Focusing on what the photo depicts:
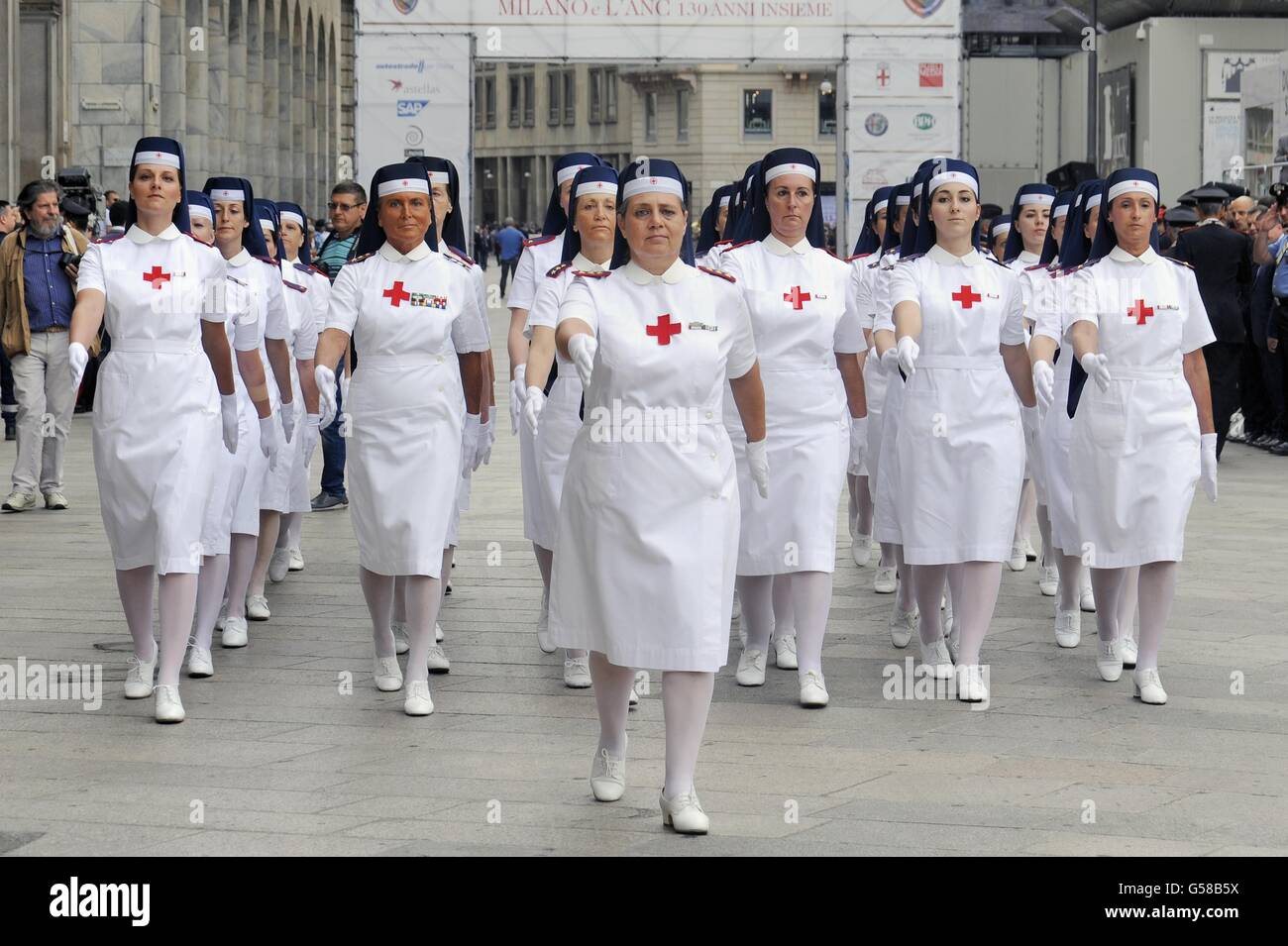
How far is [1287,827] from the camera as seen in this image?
6.24 m

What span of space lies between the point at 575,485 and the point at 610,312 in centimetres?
53

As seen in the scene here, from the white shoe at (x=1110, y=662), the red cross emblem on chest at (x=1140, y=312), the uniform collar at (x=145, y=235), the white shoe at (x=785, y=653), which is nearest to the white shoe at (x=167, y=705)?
the uniform collar at (x=145, y=235)

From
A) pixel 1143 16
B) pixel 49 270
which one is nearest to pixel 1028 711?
pixel 49 270

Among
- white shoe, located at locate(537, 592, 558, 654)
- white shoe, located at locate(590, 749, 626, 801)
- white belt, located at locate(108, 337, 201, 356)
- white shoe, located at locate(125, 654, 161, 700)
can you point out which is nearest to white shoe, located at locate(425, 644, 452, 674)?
white shoe, located at locate(537, 592, 558, 654)

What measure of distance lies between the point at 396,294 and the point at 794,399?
5.22 feet

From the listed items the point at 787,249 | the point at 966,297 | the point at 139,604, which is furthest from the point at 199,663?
the point at 966,297

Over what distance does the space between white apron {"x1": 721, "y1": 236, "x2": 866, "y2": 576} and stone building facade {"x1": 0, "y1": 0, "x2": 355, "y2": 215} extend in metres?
20.2

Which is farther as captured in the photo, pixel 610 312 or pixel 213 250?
pixel 213 250

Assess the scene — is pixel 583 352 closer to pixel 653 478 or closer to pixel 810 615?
pixel 653 478

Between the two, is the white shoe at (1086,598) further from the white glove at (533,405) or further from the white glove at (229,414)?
the white glove at (533,405)

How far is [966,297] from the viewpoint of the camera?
325 inches

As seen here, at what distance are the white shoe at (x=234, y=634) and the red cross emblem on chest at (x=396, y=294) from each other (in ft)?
6.91

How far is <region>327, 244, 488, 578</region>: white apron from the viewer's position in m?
7.95
